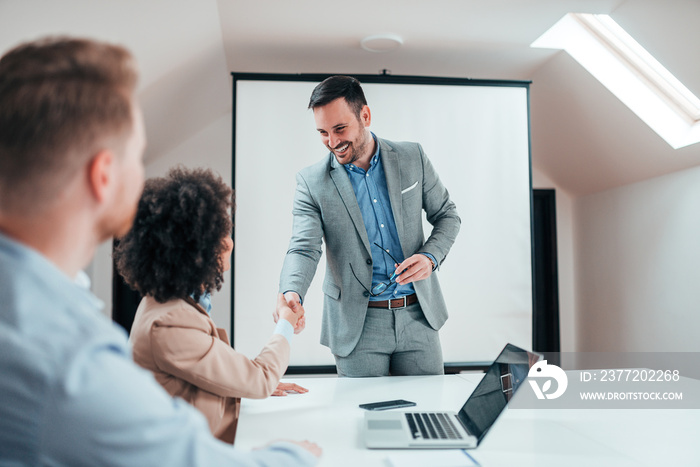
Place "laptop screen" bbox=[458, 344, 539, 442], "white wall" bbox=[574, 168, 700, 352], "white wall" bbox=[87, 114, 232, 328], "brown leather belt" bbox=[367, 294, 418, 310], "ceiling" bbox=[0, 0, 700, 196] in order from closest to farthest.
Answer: "laptop screen" bbox=[458, 344, 539, 442] → "brown leather belt" bbox=[367, 294, 418, 310] → "ceiling" bbox=[0, 0, 700, 196] → "white wall" bbox=[574, 168, 700, 352] → "white wall" bbox=[87, 114, 232, 328]

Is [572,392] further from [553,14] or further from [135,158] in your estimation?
[553,14]

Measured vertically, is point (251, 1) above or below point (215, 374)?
above

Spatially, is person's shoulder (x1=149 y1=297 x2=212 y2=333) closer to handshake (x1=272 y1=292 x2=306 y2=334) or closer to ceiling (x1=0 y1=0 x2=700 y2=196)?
handshake (x1=272 y1=292 x2=306 y2=334)

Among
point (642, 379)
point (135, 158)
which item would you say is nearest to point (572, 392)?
point (642, 379)

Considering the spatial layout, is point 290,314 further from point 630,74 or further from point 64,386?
point 630,74

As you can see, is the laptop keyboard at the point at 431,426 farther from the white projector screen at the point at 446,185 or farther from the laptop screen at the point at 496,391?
the white projector screen at the point at 446,185

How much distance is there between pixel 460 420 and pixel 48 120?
108cm

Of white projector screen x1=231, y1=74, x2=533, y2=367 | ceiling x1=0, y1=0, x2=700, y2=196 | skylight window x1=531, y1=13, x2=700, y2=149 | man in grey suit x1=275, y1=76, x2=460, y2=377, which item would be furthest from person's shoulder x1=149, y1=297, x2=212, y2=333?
skylight window x1=531, y1=13, x2=700, y2=149

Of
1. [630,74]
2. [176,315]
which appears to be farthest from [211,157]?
[176,315]

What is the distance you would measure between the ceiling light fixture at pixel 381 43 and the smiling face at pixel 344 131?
4.49 feet

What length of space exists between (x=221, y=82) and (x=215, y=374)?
11.0ft

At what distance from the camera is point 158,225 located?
1251mm

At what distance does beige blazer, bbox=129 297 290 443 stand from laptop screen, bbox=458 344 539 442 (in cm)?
49

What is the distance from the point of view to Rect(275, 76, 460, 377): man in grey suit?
6.74 feet
